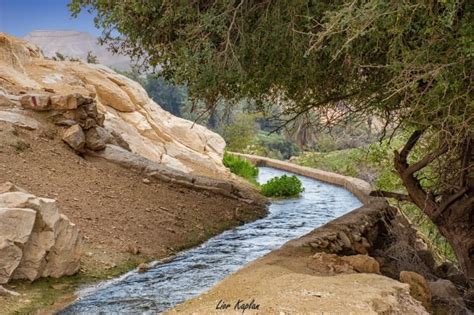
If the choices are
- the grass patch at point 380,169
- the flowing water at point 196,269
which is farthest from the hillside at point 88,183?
the grass patch at point 380,169

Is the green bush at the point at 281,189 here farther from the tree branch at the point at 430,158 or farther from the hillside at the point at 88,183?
the tree branch at the point at 430,158

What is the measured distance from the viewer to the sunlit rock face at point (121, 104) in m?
13.8

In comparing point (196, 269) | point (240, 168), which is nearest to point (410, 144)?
point (196, 269)

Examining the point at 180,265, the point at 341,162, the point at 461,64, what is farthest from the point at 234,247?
the point at 341,162

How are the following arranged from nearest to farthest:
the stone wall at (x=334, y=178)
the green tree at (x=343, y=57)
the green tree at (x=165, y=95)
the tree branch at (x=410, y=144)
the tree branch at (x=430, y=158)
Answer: the green tree at (x=343, y=57)
the tree branch at (x=430, y=158)
the tree branch at (x=410, y=144)
the stone wall at (x=334, y=178)
the green tree at (x=165, y=95)

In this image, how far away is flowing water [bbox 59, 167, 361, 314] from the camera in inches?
217

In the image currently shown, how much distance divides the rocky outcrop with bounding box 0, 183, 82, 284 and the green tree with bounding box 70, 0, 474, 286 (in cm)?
238

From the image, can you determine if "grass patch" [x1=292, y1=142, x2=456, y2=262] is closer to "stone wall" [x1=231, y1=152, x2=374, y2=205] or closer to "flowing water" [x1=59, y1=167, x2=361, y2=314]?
"stone wall" [x1=231, y1=152, x2=374, y2=205]

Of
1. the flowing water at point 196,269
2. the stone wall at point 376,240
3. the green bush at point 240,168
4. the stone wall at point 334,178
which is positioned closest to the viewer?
the flowing water at point 196,269

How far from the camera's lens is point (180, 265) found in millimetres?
7289

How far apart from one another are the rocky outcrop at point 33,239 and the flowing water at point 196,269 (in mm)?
473

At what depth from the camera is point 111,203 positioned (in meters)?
9.09

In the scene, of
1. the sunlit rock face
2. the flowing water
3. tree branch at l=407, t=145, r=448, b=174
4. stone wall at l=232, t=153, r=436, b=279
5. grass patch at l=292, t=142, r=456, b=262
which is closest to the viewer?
the flowing water

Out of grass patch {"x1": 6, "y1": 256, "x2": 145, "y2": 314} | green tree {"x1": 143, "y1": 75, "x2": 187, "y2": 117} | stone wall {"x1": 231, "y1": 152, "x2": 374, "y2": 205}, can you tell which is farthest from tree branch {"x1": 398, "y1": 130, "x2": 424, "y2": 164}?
green tree {"x1": 143, "y1": 75, "x2": 187, "y2": 117}
